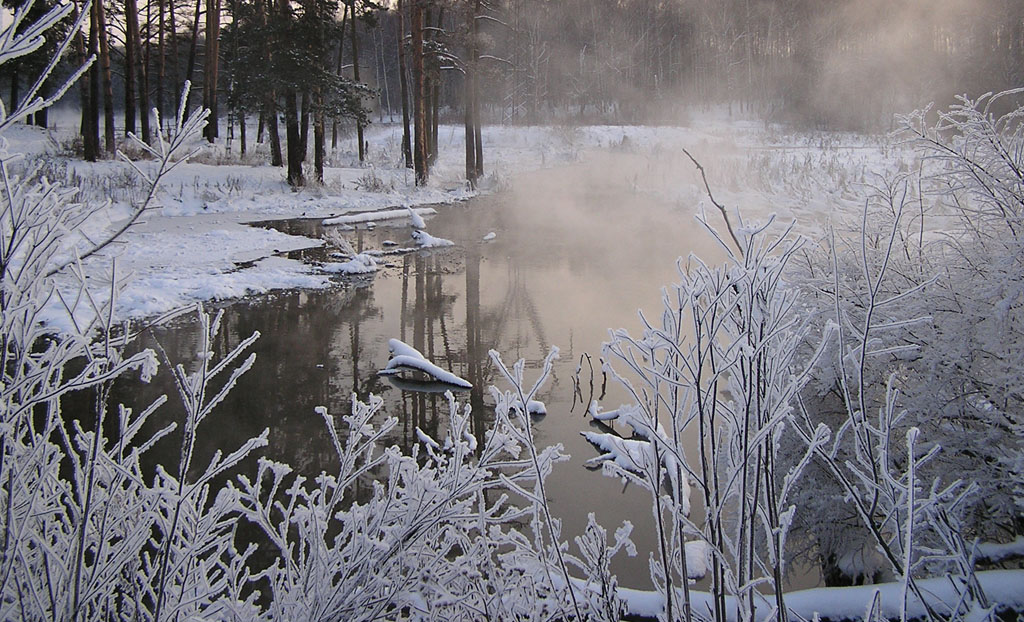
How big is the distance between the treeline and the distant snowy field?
1.18 m

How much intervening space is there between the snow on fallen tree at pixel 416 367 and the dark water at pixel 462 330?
163mm

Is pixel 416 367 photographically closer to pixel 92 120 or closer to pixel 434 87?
pixel 92 120

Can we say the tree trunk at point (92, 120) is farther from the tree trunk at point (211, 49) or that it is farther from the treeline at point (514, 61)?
the tree trunk at point (211, 49)

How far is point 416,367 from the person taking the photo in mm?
5988

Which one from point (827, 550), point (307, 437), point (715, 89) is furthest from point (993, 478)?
point (715, 89)

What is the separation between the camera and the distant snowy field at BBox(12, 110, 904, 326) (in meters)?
8.52

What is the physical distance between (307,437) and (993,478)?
4037mm

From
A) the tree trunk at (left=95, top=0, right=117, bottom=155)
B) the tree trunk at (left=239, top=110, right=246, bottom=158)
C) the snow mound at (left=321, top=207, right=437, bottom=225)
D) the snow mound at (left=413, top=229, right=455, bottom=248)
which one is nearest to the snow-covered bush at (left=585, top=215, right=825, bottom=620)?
the snow mound at (left=413, top=229, right=455, bottom=248)

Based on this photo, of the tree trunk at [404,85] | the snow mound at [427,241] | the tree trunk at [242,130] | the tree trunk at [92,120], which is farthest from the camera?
the tree trunk at [404,85]

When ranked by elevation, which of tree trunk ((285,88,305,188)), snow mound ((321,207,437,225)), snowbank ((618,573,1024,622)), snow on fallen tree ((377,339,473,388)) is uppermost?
tree trunk ((285,88,305,188))

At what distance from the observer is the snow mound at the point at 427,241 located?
484 inches

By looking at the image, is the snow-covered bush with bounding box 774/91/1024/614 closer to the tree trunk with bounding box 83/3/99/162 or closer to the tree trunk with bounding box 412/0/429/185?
the tree trunk with bounding box 412/0/429/185

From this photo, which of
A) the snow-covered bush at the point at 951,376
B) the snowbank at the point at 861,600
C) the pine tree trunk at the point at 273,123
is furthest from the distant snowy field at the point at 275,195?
the snowbank at the point at 861,600

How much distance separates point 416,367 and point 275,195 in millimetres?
12375
